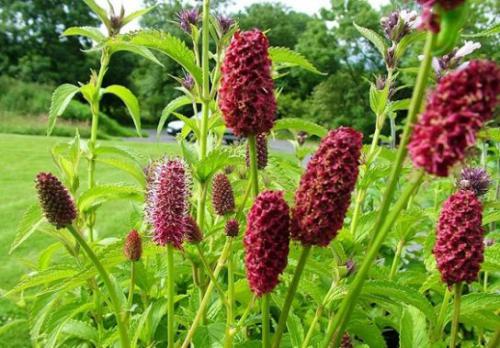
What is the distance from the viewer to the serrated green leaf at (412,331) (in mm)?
1387

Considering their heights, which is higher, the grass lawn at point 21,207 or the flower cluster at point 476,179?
the flower cluster at point 476,179

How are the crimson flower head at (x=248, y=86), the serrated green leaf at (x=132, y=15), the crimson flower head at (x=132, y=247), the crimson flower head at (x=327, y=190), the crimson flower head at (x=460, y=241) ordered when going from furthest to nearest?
1. the serrated green leaf at (x=132, y=15)
2. the crimson flower head at (x=132, y=247)
3. the crimson flower head at (x=460, y=241)
4. the crimson flower head at (x=248, y=86)
5. the crimson flower head at (x=327, y=190)

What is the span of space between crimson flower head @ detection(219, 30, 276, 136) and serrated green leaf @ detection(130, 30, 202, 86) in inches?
20.5

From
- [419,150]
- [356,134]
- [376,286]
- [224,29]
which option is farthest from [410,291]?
[224,29]

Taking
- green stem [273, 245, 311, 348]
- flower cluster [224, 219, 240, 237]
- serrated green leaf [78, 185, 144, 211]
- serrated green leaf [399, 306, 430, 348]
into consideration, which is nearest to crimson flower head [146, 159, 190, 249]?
flower cluster [224, 219, 240, 237]

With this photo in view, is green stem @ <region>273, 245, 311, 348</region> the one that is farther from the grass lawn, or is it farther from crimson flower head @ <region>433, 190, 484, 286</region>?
the grass lawn

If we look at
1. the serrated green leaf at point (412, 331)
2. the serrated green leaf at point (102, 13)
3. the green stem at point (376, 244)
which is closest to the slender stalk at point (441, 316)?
the serrated green leaf at point (412, 331)

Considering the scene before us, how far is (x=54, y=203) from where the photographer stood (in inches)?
42.8

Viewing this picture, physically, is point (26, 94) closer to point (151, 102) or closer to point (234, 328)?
point (151, 102)

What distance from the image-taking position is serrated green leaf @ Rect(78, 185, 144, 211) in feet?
5.55

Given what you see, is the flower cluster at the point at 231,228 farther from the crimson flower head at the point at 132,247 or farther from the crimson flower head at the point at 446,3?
the crimson flower head at the point at 446,3

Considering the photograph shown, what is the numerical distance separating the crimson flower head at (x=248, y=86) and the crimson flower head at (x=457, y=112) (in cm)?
Result: 38

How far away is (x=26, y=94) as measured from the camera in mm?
26062

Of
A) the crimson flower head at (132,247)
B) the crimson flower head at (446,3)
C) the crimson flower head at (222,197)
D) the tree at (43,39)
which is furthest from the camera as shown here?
the tree at (43,39)
